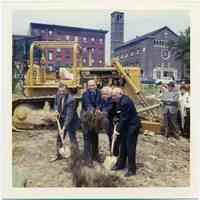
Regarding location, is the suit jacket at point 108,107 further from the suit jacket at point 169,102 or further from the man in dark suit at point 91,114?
the suit jacket at point 169,102

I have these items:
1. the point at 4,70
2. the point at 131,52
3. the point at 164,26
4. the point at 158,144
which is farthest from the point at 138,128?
the point at 4,70

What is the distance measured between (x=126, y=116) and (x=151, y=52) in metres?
0.41

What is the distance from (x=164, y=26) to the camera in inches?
71.5

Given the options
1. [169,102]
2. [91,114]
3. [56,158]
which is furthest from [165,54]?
[56,158]

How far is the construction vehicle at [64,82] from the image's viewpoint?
71.7 inches

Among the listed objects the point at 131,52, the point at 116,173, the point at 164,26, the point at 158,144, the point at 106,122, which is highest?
the point at 164,26

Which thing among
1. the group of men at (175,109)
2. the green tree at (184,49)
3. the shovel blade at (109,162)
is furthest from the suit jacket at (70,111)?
the green tree at (184,49)

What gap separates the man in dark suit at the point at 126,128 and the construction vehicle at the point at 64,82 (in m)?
0.04

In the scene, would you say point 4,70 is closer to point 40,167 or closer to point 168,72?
point 40,167

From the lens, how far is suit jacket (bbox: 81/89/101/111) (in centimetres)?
181

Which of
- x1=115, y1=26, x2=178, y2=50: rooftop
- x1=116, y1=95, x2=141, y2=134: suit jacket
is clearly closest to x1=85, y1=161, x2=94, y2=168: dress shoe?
x1=116, y1=95, x2=141, y2=134: suit jacket

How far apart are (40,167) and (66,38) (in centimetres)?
75

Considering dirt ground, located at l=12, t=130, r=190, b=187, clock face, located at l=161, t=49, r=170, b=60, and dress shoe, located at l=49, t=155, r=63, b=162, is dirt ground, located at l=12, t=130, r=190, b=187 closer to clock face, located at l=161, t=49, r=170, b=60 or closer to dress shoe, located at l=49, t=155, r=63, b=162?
dress shoe, located at l=49, t=155, r=63, b=162

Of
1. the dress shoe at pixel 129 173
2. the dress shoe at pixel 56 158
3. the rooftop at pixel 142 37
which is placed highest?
the rooftop at pixel 142 37
